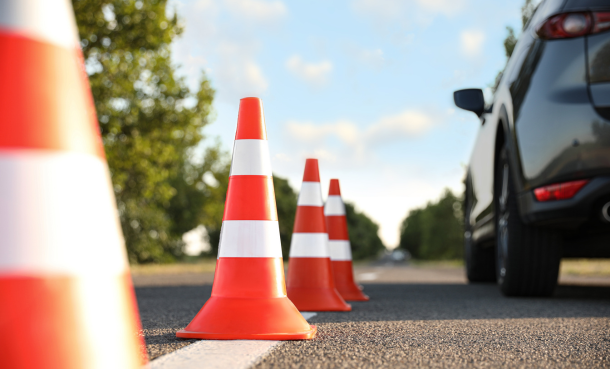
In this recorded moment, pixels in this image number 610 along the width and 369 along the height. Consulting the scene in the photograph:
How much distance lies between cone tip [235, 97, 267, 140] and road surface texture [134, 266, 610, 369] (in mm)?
1085

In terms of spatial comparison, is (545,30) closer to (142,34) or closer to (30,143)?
(30,143)

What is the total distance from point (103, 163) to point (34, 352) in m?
0.49

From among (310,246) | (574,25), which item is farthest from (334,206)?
(574,25)

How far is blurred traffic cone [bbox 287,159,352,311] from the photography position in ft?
15.6

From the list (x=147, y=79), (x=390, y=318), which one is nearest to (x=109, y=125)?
(x=147, y=79)

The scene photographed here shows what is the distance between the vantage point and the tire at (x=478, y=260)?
8984 mm

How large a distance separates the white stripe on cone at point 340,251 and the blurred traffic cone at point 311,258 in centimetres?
137

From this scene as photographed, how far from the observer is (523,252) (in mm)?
5133

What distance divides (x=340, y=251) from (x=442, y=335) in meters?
3.16

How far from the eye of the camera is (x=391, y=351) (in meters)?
2.79

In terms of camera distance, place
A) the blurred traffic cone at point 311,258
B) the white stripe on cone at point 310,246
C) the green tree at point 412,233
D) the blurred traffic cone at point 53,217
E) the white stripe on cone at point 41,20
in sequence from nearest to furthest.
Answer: the blurred traffic cone at point 53,217, the white stripe on cone at point 41,20, the blurred traffic cone at point 311,258, the white stripe on cone at point 310,246, the green tree at point 412,233

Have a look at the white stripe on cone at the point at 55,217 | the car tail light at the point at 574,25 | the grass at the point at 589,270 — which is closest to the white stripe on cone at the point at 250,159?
the white stripe on cone at the point at 55,217

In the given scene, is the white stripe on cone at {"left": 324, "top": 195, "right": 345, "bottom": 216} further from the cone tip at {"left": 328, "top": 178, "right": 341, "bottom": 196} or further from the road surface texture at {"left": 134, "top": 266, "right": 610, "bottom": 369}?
the road surface texture at {"left": 134, "top": 266, "right": 610, "bottom": 369}

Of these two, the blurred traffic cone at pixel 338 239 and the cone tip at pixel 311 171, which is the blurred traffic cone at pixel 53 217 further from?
the blurred traffic cone at pixel 338 239
